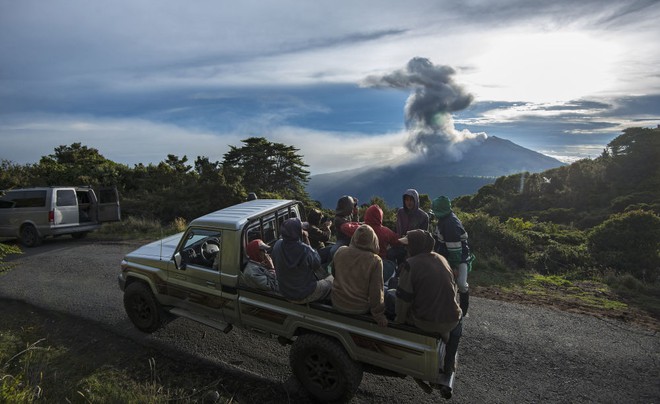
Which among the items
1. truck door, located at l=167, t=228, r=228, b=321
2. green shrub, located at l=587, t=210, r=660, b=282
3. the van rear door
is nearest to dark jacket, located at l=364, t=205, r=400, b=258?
truck door, located at l=167, t=228, r=228, b=321

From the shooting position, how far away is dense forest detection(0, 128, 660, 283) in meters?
11.5

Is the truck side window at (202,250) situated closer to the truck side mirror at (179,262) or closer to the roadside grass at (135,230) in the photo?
the truck side mirror at (179,262)

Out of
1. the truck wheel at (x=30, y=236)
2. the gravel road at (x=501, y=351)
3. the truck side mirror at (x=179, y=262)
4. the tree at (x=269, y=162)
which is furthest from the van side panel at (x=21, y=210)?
the tree at (x=269, y=162)

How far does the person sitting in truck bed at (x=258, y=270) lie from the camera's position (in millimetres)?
4645

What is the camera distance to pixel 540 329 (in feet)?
20.3

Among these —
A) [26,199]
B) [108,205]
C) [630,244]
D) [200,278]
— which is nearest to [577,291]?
[630,244]

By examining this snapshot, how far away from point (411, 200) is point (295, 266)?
2884mm

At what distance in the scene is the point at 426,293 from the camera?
3.77m

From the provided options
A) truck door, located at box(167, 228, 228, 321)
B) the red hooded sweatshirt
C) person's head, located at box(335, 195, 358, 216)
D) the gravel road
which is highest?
person's head, located at box(335, 195, 358, 216)

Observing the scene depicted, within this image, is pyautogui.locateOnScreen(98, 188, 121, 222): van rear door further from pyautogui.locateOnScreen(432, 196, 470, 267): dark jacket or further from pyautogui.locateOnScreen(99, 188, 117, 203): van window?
pyautogui.locateOnScreen(432, 196, 470, 267): dark jacket

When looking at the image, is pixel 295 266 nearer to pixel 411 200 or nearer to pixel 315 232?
pixel 315 232

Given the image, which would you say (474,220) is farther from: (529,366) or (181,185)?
(181,185)

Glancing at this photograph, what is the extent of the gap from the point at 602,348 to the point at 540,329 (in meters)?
0.89

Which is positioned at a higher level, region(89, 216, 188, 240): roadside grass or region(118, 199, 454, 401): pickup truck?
region(118, 199, 454, 401): pickup truck
